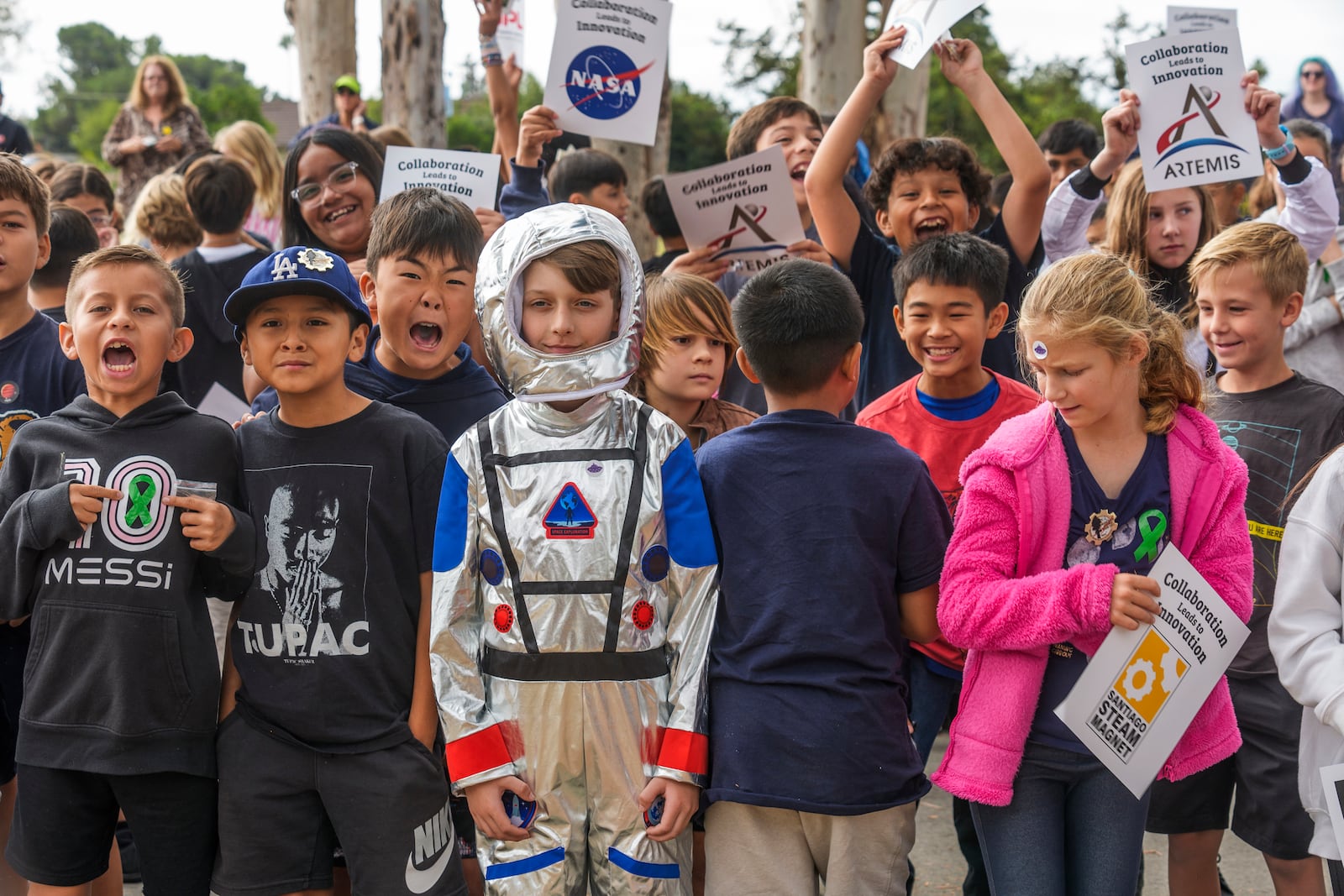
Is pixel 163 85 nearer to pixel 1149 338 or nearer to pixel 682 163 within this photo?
pixel 1149 338

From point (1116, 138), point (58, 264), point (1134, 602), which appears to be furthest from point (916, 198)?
point (58, 264)

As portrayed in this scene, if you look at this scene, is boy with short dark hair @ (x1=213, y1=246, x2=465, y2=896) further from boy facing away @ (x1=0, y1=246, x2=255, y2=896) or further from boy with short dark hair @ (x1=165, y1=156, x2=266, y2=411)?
boy with short dark hair @ (x1=165, y1=156, x2=266, y2=411)

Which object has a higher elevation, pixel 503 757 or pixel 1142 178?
pixel 1142 178

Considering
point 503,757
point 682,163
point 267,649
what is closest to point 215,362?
point 267,649

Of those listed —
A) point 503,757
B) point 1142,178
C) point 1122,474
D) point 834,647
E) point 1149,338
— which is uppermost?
point 1142,178

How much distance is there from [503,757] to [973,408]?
5.49 feet

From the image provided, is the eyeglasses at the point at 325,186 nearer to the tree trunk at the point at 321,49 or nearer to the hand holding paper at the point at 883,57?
the hand holding paper at the point at 883,57

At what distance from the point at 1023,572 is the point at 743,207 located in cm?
216

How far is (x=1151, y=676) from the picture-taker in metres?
2.42

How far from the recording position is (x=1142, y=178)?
4.48 meters

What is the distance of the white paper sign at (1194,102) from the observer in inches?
175

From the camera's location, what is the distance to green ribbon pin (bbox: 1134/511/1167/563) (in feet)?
8.42

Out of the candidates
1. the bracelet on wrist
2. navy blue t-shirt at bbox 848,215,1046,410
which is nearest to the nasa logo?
navy blue t-shirt at bbox 848,215,1046,410

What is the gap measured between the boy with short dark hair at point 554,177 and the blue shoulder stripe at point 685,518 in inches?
86.4
